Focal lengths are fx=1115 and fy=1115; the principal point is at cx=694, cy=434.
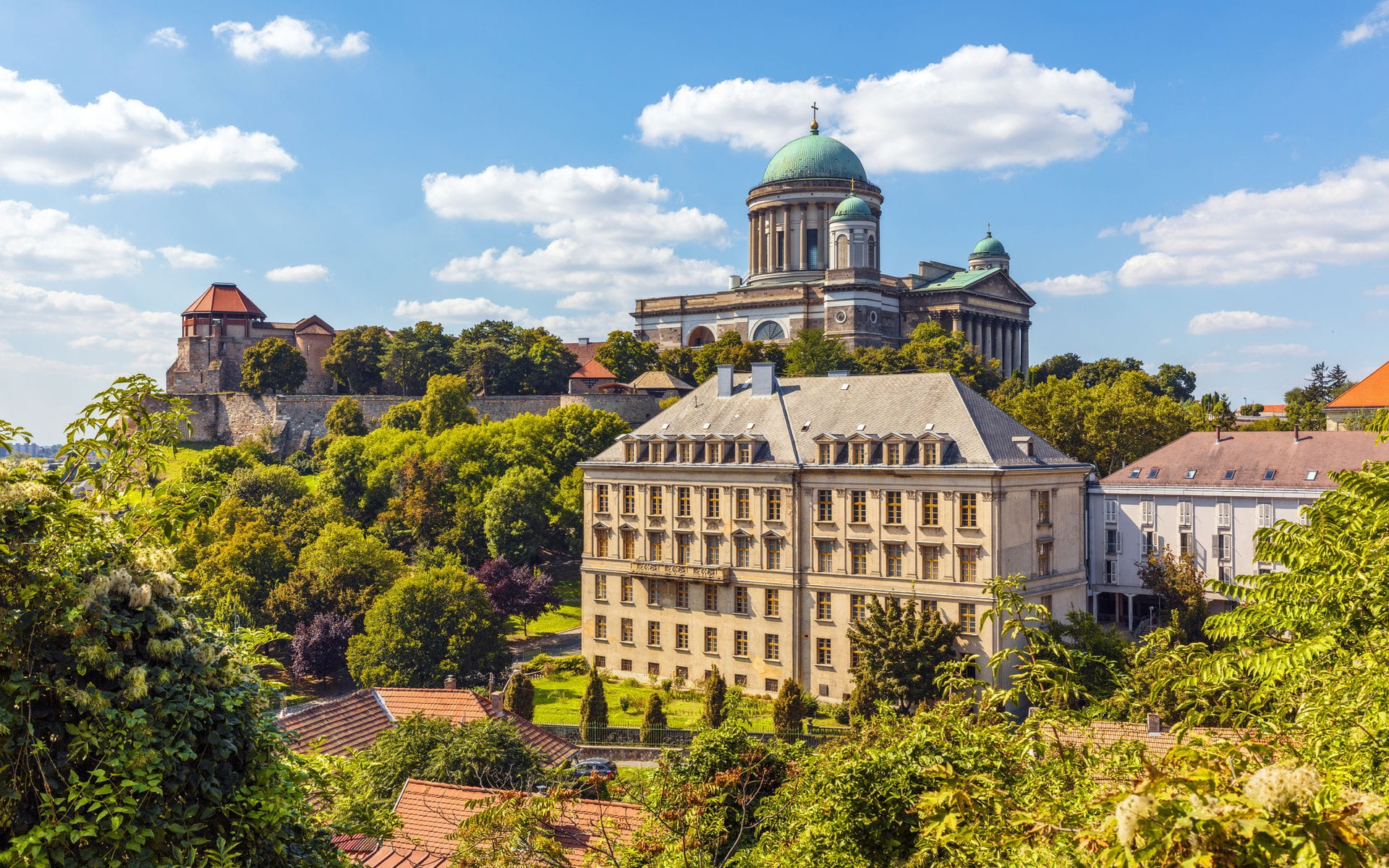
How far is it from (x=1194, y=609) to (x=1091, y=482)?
12081 millimetres

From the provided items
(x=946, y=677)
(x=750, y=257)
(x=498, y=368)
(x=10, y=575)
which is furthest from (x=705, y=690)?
(x=750, y=257)

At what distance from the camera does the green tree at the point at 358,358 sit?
380ft

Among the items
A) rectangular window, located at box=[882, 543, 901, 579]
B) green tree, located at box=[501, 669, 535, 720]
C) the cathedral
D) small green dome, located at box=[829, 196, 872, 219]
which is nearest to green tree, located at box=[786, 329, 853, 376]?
the cathedral

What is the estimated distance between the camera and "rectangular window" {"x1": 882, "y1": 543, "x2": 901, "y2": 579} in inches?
1919

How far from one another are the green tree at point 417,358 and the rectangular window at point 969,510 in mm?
73786

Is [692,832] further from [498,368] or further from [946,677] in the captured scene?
[498,368]

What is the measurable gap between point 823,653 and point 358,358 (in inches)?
3115

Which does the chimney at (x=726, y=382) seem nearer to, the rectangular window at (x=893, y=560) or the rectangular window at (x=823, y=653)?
the rectangular window at (x=893, y=560)

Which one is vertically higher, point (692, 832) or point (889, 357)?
point (889, 357)

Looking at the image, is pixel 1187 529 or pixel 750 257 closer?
pixel 1187 529

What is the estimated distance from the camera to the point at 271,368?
114 metres

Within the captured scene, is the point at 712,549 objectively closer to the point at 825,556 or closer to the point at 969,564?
the point at 825,556

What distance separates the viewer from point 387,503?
84.0m

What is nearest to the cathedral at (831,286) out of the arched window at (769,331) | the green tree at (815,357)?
the arched window at (769,331)
